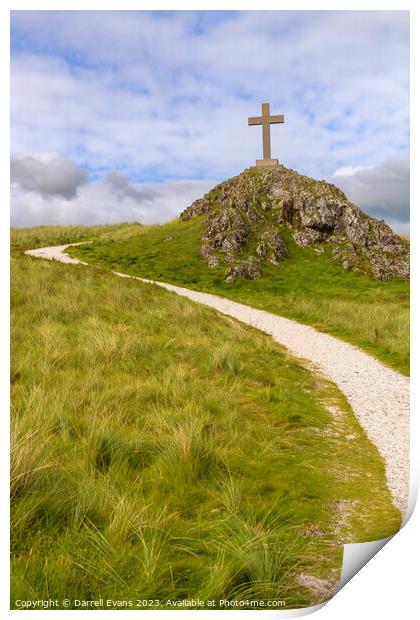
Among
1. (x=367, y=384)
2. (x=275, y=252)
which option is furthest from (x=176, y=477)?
(x=275, y=252)

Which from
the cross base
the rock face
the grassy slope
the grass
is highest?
the cross base

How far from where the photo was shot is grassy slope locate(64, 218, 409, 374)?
12719mm

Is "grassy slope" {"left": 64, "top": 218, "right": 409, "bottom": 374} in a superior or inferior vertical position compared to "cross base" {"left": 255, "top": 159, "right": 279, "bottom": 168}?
inferior

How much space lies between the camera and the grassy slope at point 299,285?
12.7 metres

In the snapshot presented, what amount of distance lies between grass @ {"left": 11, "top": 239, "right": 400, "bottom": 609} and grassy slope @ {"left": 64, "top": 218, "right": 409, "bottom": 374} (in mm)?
4692

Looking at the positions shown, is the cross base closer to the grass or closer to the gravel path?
the gravel path

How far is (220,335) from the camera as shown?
10.6m

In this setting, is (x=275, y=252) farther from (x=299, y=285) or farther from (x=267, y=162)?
(x=267, y=162)

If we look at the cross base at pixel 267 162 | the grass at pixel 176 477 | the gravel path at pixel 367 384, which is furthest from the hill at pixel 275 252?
the grass at pixel 176 477

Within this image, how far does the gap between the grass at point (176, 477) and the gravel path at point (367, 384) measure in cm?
20

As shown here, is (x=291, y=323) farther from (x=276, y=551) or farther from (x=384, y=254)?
(x=384, y=254)

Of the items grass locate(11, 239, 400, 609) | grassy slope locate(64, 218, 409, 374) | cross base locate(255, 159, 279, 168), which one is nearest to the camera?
grass locate(11, 239, 400, 609)

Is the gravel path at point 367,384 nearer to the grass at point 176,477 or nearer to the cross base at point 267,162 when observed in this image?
the grass at point 176,477

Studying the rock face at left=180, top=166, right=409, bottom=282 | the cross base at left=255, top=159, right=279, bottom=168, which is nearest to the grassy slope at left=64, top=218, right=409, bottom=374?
the rock face at left=180, top=166, right=409, bottom=282
